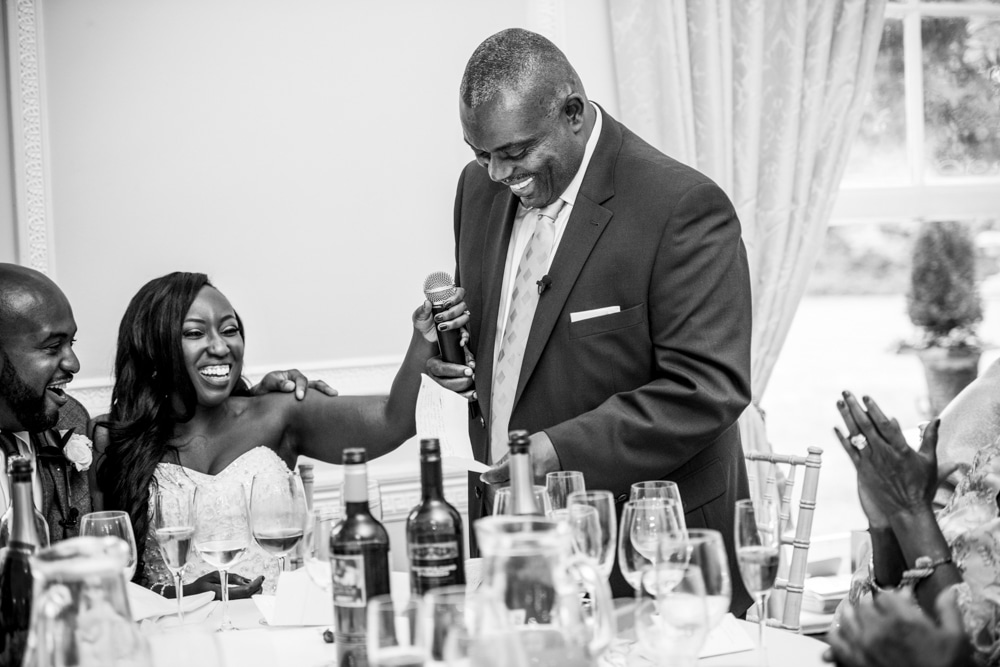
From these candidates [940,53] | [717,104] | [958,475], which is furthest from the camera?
[940,53]

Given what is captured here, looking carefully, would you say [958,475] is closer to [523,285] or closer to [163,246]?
[523,285]

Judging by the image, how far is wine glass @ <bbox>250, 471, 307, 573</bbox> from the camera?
73.2 inches

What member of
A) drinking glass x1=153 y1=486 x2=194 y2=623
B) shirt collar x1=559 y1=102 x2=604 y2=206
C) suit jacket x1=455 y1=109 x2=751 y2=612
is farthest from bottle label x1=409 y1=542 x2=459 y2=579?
shirt collar x1=559 y1=102 x2=604 y2=206

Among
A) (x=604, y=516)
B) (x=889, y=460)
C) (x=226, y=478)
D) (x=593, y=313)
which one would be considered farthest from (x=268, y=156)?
(x=889, y=460)

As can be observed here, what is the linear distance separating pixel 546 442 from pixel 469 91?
766 millimetres

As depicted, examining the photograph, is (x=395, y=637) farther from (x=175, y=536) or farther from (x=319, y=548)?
(x=175, y=536)

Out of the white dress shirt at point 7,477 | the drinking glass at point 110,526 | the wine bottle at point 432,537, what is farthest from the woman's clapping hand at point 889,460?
the white dress shirt at point 7,477

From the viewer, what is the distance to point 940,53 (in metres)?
4.32

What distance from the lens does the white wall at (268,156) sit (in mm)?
3402

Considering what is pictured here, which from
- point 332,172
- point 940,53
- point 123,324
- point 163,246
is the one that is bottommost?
point 123,324

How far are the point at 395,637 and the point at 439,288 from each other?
4.45 feet

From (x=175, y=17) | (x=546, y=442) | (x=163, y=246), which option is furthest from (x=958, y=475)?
(x=175, y=17)

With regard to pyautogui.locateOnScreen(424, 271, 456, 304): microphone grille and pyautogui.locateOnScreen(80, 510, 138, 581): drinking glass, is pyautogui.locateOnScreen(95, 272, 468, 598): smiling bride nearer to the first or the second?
pyautogui.locateOnScreen(424, 271, 456, 304): microphone grille

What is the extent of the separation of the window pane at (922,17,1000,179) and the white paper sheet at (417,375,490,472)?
281cm
